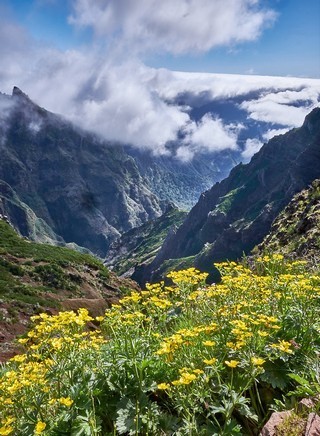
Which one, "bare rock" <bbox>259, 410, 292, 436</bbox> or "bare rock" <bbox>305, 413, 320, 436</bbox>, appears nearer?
"bare rock" <bbox>305, 413, 320, 436</bbox>

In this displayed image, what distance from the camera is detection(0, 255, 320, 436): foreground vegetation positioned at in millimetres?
4801

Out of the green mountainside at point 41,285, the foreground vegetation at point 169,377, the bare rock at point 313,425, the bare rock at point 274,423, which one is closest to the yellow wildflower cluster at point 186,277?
the foreground vegetation at point 169,377

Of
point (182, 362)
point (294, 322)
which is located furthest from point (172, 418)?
point (294, 322)

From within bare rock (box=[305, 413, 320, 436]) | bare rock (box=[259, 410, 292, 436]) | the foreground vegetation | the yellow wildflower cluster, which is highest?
the yellow wildflower cluster

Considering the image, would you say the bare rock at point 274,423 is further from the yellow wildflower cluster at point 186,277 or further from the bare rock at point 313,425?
the yellow wildflower cluster at point 186,277

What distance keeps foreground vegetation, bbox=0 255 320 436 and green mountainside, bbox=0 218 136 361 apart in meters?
25.0

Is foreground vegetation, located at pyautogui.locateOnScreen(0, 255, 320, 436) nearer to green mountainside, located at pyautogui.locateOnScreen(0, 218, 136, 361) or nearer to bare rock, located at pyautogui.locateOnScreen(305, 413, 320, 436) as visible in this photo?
bare rock, located at pyautogui.locateOnScreen(305, 413, 320, 436)

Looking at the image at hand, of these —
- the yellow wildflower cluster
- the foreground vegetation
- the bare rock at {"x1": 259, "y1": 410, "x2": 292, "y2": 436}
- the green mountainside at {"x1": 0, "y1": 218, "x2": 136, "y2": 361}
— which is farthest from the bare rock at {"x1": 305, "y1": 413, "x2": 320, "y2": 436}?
the green mountainside at {"x1": 0, "y1": 218, "x2": 136, "y2": 361}

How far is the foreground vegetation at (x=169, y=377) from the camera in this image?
4.80 m

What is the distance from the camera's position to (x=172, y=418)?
16.7 ft

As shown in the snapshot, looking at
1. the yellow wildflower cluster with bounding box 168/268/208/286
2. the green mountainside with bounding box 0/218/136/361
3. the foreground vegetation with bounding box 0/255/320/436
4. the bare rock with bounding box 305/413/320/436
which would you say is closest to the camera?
the bare rock with bounding box 305/413/320/436

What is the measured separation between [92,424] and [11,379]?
1522 mm

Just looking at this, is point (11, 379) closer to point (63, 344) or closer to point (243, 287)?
point (63, 344)

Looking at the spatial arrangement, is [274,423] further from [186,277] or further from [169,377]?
[186,277]
